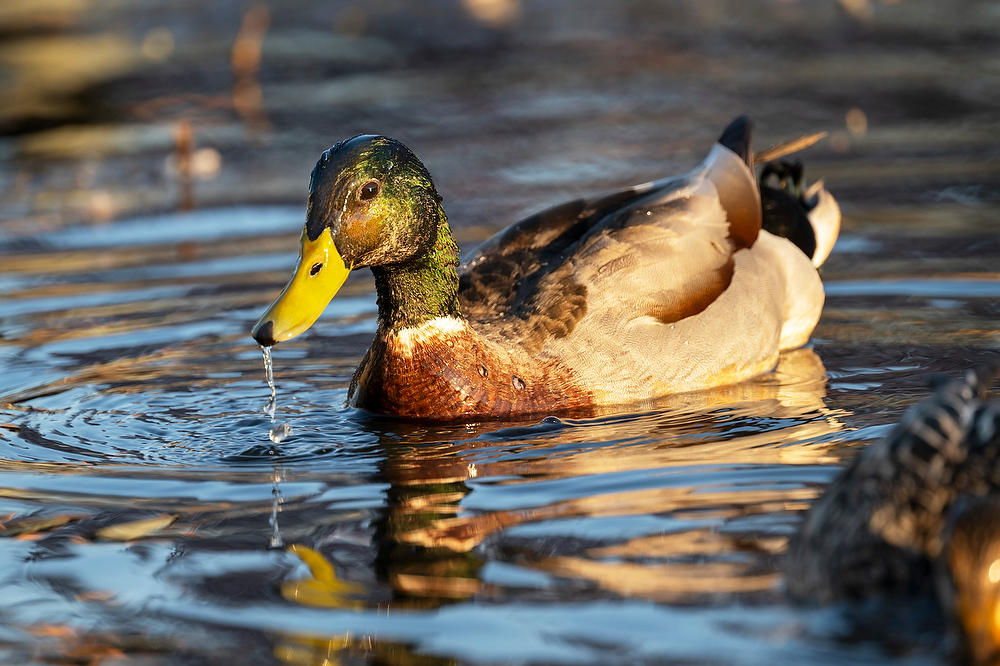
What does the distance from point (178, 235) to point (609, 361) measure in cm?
424

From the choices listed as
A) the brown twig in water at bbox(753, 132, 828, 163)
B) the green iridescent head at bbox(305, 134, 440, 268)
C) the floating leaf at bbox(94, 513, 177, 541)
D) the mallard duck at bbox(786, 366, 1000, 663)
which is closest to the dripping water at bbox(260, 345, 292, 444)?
the green iridescent head at bbox(305, 134, 440, 268)

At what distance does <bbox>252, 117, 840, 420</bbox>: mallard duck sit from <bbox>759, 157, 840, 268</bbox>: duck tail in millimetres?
560

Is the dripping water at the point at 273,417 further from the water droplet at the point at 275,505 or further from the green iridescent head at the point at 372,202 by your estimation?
the green iridescent head at the point at 372,202

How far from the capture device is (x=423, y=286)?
22.3 ft

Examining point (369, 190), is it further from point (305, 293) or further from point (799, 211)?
point (799, 211)

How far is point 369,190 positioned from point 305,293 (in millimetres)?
529

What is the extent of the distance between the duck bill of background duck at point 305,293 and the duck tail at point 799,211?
2705 millimetres

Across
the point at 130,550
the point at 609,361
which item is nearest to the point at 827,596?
the point at 130,550

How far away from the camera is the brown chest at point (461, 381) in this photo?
6672 mm

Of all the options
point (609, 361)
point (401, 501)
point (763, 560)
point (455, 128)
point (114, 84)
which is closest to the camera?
point (763, 560)

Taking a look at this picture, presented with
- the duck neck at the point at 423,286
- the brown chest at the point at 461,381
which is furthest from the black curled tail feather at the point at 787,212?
the duck neck at the point at 423,286

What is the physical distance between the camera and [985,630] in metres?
3.78

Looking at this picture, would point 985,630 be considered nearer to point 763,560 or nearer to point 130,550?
point 763,560

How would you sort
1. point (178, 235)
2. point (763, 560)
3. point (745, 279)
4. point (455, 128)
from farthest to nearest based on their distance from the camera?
point (455, 128), point (178, 235), point (745, 279), point (763, 560)
